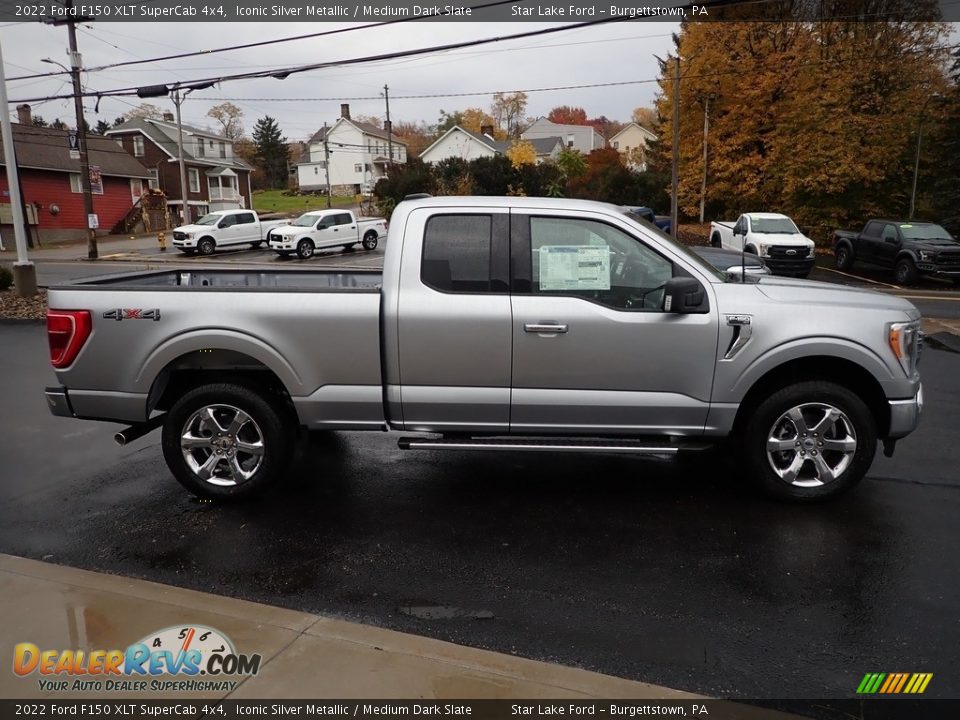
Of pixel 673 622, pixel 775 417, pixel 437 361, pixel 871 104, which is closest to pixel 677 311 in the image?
pixel 775 417

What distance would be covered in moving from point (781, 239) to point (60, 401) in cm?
2028

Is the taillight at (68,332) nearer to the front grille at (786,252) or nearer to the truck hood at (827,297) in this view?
the truck hood at (827,297)

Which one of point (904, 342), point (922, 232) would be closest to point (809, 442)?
point (904, 342)

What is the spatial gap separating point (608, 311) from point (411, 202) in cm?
155

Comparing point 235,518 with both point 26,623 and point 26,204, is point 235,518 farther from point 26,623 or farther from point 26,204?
point 26,204

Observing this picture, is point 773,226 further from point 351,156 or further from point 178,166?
point 351,156

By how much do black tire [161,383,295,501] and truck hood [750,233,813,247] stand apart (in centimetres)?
1902

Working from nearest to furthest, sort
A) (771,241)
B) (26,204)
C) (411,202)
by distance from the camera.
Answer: (411,202), (771,241), (26,204)

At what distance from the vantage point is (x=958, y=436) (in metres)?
6.36

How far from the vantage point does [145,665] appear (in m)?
3.06

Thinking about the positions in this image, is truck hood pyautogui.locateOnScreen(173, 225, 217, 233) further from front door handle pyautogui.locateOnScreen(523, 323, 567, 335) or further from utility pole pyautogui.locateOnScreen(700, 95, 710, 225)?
front door handle pyautogui.locateOnScreen(523, 323, 567, 335)

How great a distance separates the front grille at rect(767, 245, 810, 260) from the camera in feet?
67.3

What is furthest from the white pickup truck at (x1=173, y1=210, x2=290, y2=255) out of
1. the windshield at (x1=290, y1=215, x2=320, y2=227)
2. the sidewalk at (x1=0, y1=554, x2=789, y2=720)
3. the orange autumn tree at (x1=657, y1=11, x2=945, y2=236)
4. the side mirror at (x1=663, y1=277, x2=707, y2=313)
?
the side mirror at (x1=663, y1=277, x2=707, y2=313)

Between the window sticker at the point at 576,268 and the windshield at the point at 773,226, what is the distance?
62.4 ft
